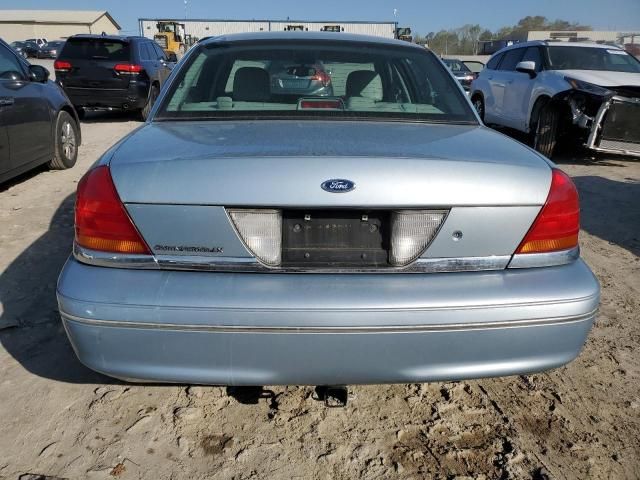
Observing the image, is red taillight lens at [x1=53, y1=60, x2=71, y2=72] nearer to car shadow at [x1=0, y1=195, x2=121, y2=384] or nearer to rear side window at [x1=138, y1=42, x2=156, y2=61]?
rear side window at [x1=138, y1=42, x2=156, y2=61]

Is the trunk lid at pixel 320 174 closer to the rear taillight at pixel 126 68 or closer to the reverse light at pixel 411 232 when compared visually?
the reverse light at pixel 411 232

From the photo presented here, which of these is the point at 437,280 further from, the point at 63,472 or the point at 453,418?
the point at 63,472

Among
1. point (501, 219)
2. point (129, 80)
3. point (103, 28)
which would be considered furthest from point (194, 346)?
point (103, 28)

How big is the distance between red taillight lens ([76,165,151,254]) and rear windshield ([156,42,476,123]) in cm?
76

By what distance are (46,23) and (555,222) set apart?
79.2 meters

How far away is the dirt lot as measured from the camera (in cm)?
211

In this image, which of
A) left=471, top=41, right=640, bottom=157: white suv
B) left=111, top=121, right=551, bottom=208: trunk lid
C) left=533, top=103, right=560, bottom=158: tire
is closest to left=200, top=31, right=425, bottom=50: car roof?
left=111, top=121, right=551, bottom=208: trunk lid

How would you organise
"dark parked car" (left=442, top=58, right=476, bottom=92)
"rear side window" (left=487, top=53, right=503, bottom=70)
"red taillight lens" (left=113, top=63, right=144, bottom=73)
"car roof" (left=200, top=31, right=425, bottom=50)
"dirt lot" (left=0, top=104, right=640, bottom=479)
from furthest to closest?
"dark parked car" (left=442, top=58, right=476, bottom=92)
"red taillight lens" (left=113, top=63, right=144, bottom=73)
"rear side window" (left=487, top=53, right=503, bottom=70)
"car roof" (left=200, top=31, right=425, bottom=50)
"dirt lot" (left=0, top=104, right=640, bottom=479)

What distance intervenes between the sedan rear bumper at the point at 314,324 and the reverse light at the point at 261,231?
0.08 metres

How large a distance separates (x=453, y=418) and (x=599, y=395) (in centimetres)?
74

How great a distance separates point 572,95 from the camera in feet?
24.7

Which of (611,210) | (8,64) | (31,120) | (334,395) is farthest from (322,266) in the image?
(8,64)

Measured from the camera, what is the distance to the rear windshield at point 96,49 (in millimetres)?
11023

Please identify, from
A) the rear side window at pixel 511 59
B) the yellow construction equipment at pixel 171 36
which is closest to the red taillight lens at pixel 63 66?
the rear side window at pixel 511 59
